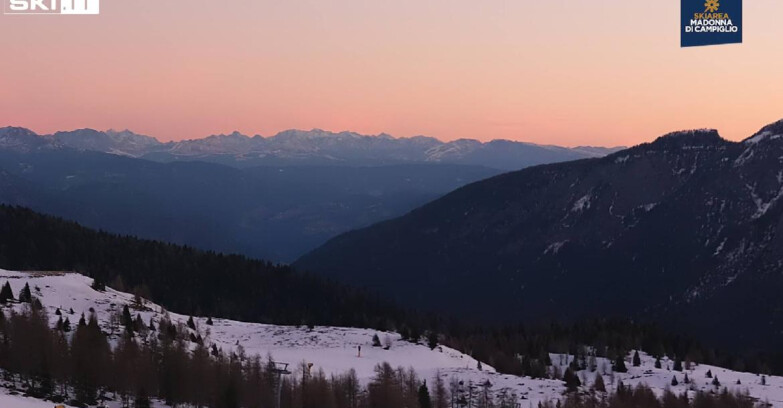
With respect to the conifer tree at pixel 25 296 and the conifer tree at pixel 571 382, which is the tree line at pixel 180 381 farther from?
the conifer tree at pixel 25 296

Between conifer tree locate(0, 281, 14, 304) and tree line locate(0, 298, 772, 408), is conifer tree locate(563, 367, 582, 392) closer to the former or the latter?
tree line locate(0, 298, 772, 408)

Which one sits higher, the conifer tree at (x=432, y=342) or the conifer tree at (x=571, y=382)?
the conifer tree at (x=432, y=342)

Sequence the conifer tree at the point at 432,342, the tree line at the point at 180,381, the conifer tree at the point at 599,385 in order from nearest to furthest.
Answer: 1. the tree line at the point at 180,381
2. the conifer tree at the point at 599,385
3. the conifer tree at the point at 432,342

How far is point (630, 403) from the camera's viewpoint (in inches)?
4941

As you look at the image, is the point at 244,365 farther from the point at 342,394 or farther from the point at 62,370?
the point at 62,370

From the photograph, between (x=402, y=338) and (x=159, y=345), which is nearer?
(x=159, y=345)

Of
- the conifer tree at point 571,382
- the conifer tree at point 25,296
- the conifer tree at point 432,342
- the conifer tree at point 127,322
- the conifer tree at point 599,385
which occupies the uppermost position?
the conifer tree at point 25,296

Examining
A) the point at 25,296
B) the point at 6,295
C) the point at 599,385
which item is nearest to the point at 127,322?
the point at 25,296

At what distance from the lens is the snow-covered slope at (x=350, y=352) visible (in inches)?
5571

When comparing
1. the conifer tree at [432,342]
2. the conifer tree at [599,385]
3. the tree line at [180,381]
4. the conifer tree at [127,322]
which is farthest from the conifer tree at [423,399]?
the conifer tree at [432,342]

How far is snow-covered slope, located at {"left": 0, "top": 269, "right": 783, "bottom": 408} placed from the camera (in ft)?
464

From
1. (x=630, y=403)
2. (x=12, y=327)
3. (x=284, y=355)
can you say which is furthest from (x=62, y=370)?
(x=630, y=403)

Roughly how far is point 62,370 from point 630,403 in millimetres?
88455

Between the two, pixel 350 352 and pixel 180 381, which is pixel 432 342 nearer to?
pixel 350 352
